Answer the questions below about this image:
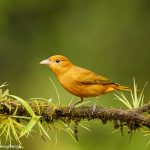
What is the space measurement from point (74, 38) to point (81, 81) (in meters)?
7.08

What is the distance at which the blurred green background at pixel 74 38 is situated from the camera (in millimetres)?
10938

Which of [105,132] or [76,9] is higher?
[76,9]

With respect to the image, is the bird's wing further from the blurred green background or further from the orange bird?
the blurred green background

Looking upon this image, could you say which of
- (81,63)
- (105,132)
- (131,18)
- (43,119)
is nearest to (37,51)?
(81,63)

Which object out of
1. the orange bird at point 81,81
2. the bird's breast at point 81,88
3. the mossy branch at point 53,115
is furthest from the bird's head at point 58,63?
the mossy branch at point 53,115

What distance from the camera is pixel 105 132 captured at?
25.5 feet

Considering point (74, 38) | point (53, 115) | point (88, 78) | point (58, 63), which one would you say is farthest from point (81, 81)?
point (74, 38)

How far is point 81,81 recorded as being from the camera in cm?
484

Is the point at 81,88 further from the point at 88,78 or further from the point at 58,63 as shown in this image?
the point at 58,63

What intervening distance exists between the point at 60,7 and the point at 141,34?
5.12 ft

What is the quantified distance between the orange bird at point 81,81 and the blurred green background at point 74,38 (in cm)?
499

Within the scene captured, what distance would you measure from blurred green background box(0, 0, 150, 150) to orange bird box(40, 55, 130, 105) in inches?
196

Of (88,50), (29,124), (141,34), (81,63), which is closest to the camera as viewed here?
(29,124)

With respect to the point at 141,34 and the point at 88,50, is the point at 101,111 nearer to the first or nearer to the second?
the point at 88,50
